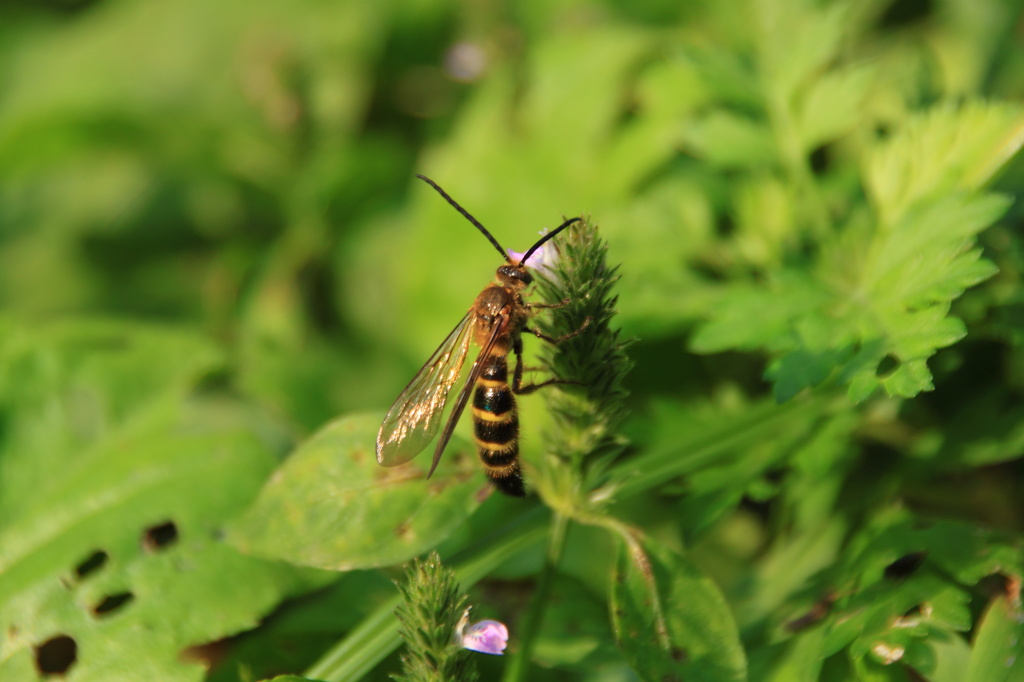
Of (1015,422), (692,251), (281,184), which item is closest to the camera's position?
(1015,422)

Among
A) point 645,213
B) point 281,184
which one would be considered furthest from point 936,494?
point 281,184

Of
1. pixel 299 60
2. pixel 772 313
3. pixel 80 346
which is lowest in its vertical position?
pixel 772 313

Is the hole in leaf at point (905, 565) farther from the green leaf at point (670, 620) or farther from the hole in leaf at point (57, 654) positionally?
the hole in leaf at point (57, 654)

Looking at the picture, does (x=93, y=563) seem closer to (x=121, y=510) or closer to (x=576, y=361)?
(x=121, y=510)

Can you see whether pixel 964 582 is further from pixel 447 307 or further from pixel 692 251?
pixel 447 307

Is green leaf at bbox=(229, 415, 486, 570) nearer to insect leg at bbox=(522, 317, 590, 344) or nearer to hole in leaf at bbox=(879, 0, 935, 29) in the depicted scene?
insect leg at bbox=(522, 317, 590, 344)

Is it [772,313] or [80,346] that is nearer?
[772,313]
